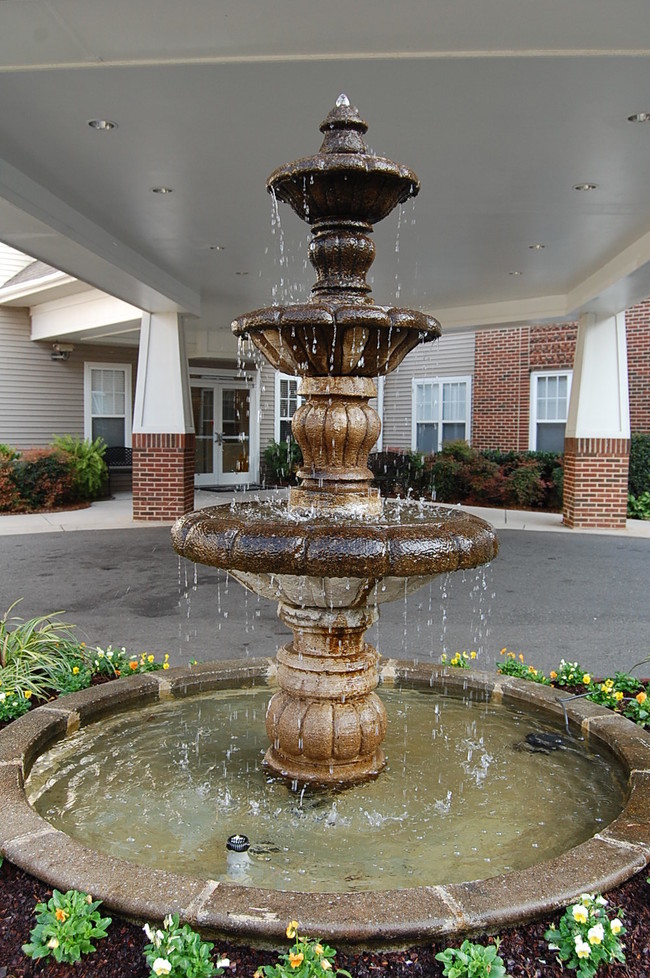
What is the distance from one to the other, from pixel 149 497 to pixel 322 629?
10590 millimetres

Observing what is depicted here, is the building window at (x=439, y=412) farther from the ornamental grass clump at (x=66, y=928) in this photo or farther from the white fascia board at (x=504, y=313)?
the ornamental grass clump at (x=66, y=928)

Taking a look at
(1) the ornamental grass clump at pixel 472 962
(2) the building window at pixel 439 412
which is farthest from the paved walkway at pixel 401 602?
(2) the building window at pixel 439 412

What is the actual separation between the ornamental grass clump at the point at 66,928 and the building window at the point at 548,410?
1677cm

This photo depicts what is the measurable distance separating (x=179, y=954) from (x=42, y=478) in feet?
47.7

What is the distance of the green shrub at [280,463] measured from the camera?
20531 mm

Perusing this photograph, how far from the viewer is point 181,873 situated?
279cm

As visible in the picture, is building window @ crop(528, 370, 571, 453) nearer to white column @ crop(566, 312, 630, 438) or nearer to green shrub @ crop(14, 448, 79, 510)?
white column @ crop(566, 312, 630, 438)

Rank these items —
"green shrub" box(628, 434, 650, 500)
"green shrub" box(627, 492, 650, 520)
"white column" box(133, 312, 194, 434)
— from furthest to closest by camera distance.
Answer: "green shrub" box(627, 492, 650, 520)
"green shrub" box(628, 434, 650, 500)
"white column" box(133, 312, 194, 434)

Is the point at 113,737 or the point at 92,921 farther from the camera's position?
the point at 113,737

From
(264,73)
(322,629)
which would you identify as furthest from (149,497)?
(322,629)

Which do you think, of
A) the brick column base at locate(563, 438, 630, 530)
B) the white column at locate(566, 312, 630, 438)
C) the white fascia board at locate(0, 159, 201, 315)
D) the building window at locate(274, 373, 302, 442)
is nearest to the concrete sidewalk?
the brick column base at locate(563, 438, 630, 530)

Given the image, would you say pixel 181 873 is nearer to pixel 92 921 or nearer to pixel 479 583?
pixel 92 921

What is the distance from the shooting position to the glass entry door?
20422 mm

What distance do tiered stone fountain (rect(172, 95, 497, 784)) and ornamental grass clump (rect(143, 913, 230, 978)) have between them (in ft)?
4.12
